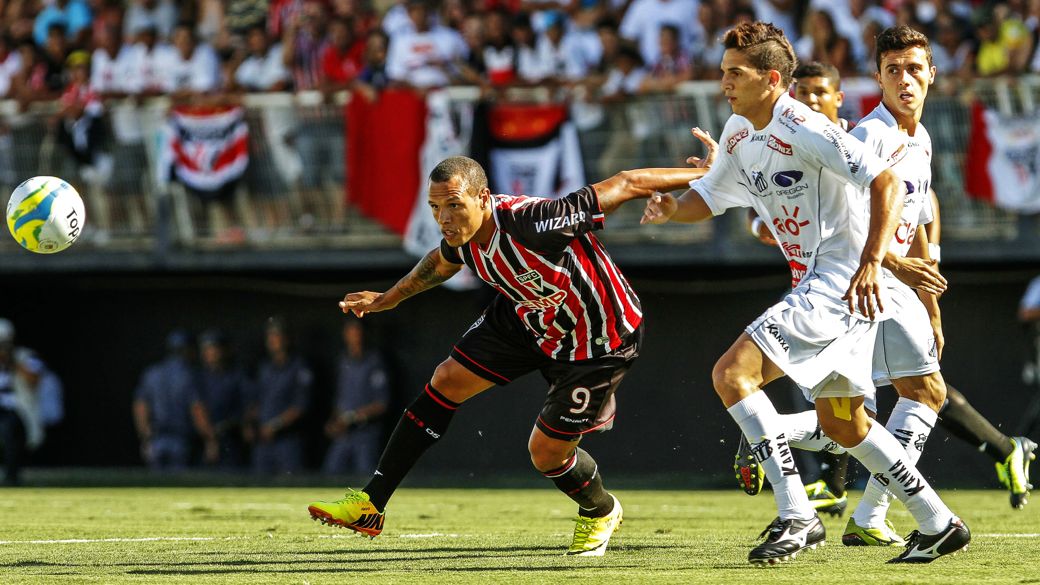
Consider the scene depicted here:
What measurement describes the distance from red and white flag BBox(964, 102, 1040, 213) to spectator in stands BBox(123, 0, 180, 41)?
29.1ft

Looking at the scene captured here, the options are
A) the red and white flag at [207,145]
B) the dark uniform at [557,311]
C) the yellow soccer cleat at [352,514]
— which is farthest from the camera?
the red and white flag at [207,145]

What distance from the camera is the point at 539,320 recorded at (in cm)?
757

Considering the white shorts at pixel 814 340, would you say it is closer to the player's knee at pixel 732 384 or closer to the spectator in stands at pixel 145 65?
the player's knee at pixel 732 384

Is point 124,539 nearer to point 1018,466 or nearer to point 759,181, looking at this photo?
point 759,181

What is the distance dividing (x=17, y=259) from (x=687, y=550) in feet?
40.8

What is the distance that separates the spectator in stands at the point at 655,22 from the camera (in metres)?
15.5

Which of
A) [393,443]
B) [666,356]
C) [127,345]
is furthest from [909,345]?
[127,345]

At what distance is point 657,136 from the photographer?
15664 mm

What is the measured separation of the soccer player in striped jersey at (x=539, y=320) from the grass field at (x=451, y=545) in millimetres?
359

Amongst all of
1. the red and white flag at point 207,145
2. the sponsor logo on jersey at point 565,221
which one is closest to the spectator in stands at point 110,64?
the red and white flag at point 207,145

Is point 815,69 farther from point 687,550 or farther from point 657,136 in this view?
point 657,136

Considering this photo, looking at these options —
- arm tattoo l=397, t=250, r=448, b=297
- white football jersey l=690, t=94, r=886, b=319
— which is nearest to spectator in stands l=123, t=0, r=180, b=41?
arm tattoo l=397, t=250, r=448, b=297

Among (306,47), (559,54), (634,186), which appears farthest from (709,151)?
(306,47)

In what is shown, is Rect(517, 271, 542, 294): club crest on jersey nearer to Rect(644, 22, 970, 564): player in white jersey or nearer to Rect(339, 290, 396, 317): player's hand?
Rect(339, 290, 396, 317): player's hand
